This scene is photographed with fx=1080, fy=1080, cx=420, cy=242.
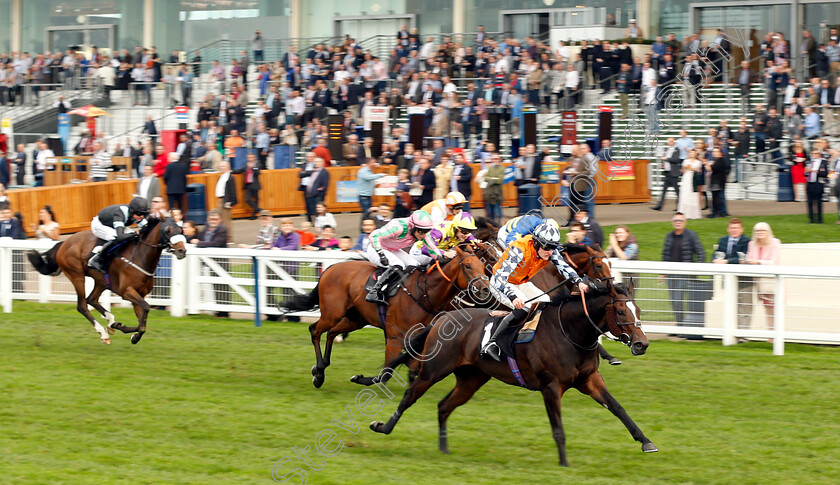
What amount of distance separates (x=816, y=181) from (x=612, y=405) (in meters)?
11.7

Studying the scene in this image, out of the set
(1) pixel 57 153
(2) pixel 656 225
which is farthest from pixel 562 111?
(1) pixel 57 153

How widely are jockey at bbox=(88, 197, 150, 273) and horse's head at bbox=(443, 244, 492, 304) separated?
420cm

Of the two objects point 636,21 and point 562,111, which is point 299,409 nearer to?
point 562,111

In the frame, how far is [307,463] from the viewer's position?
22.7ft

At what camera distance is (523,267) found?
752 cm

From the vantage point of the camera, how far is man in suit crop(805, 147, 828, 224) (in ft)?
56.6

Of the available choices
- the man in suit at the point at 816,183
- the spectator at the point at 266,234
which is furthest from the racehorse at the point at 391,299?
the man in suit at the point at 816,183

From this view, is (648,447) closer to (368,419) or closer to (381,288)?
(368,419)

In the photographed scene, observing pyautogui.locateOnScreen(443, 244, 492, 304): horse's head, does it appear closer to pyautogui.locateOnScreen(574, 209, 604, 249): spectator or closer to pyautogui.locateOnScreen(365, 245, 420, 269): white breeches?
pyautogui.locateOnScreen(365, 245, 420, 269): white breeches

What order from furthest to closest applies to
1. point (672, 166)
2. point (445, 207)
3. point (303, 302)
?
point (672, 166) → point (303, 302) → point (445, 207)

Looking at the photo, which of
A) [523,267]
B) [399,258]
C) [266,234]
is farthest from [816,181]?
[523,267]

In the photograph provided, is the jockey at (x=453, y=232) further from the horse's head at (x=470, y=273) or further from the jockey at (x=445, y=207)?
the horse's head at (x=470, y=273)

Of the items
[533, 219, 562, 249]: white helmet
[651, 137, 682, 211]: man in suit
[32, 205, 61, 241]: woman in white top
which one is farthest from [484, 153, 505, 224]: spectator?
[533, 219, 562, 249]: white helmet

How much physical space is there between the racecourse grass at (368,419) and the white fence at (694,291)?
0.76 feet
